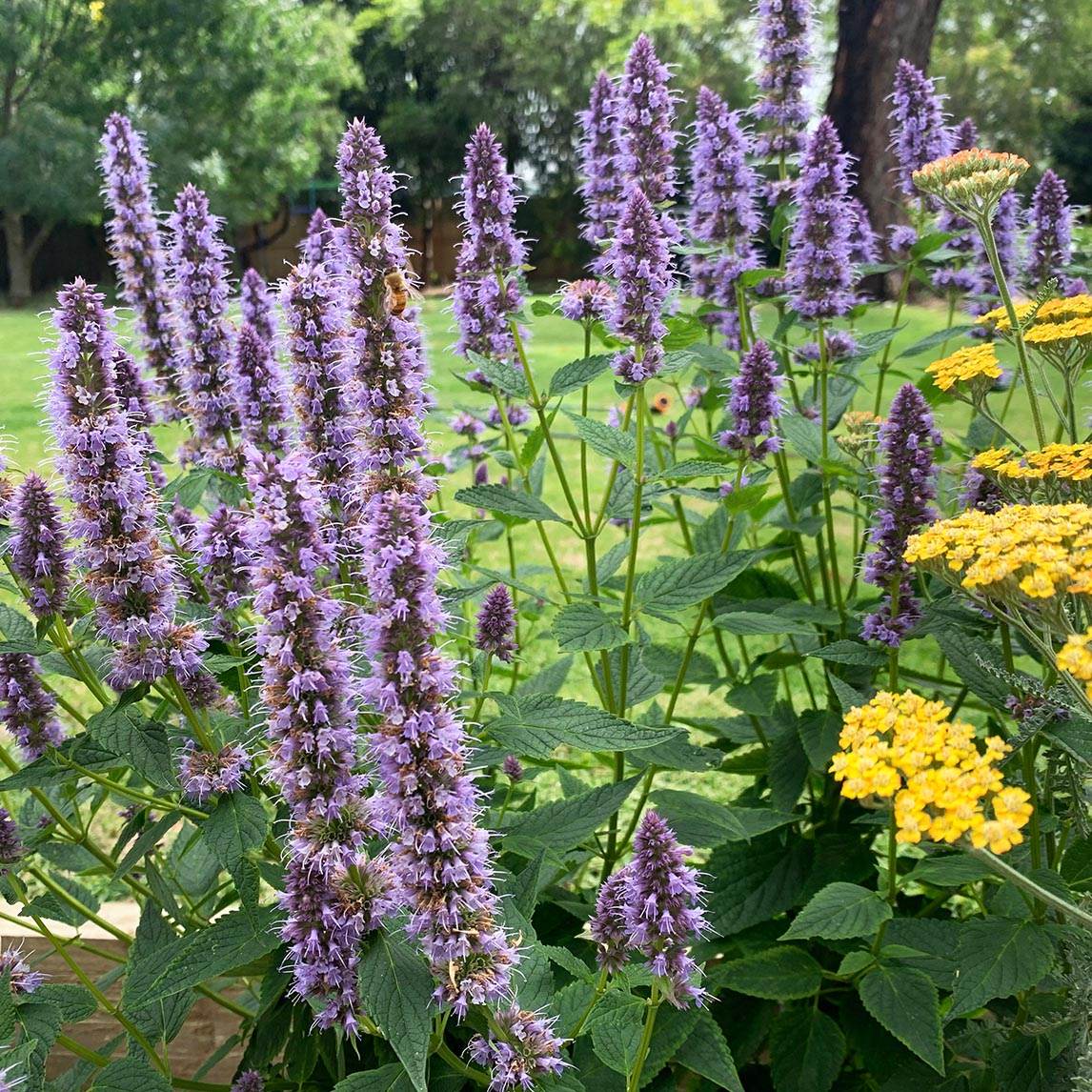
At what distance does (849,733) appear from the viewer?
1.62 metres

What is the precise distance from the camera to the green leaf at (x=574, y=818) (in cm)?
199

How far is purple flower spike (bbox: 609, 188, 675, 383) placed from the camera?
2.32 metres

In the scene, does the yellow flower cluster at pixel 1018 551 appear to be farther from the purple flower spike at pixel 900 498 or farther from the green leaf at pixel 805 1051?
the green leaf at pixel 805 1051

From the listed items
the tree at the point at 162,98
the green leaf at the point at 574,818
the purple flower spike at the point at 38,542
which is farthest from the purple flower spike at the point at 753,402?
the tree at the point at 162,98

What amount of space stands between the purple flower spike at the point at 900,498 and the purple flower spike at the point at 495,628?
2.67 ft

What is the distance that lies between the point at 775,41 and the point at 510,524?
6.23 ft

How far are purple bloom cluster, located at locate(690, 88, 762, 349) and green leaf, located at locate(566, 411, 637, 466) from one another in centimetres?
108

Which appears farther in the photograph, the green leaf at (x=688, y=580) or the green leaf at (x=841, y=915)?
the green leaf at (x=688, y=580)

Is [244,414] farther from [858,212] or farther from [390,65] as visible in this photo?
[390,65]

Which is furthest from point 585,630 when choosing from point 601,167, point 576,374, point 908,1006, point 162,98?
point 162,98

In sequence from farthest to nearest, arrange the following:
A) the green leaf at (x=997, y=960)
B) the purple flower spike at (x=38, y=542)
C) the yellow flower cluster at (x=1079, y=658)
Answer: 1. the green leaf at (x=997, y=960)
2. the purple flower spike at (x=38, y=542)
3. the yellow flower cluster at (x=1079, y=658)

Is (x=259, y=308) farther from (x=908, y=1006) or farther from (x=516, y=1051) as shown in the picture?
(x=908, y=1006)

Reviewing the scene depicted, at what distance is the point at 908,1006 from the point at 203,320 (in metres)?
2.16

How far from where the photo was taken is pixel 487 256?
9.02ft
